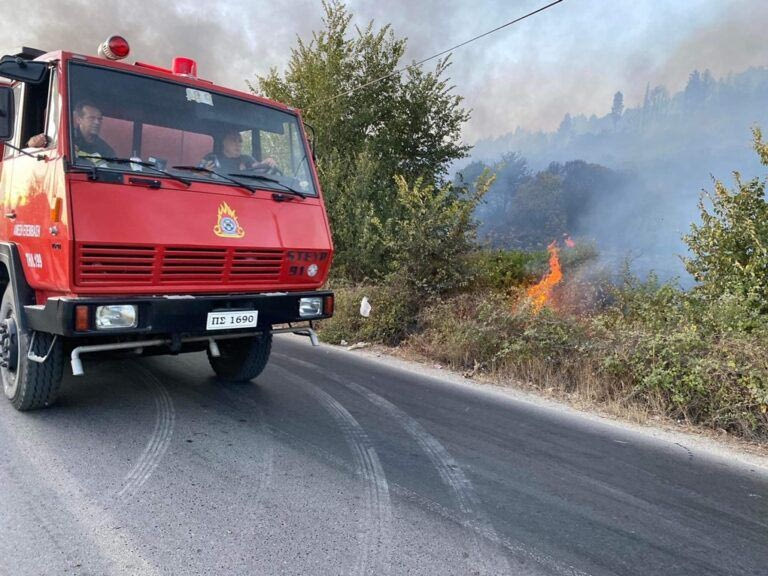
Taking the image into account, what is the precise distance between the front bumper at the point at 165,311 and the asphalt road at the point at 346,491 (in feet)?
2.53

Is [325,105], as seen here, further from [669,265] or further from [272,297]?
[669,265]

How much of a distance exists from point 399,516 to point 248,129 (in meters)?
3.28

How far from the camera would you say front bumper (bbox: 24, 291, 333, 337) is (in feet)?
10.8

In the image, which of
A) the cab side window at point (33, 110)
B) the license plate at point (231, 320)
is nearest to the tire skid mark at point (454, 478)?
the license plate at point (231, 320)

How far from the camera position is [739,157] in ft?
75.0

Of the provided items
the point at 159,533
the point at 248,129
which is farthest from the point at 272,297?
the point at 159,533

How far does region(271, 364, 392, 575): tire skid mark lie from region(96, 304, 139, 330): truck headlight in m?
1.69

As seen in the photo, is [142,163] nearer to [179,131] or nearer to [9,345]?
[179,131]

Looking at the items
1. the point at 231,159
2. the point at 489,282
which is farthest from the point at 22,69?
the point at 489,282

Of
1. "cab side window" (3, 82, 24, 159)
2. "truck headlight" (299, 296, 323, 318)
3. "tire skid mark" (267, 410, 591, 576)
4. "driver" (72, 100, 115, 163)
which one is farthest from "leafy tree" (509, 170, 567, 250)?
"driver" (72, 100, 115, 163)

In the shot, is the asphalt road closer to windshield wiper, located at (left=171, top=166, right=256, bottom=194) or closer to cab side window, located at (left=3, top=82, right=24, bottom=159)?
windshield wiper, located at (left=171, top=166, right=256, bottom=194)

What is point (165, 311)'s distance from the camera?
3.54 meters

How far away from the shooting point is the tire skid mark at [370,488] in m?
2.39

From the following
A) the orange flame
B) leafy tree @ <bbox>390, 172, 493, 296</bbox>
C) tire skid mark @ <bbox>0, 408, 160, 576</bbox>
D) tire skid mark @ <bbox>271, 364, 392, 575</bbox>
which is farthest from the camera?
leafy tree @ <bbox>390, 172, 493, 296</bbox>
